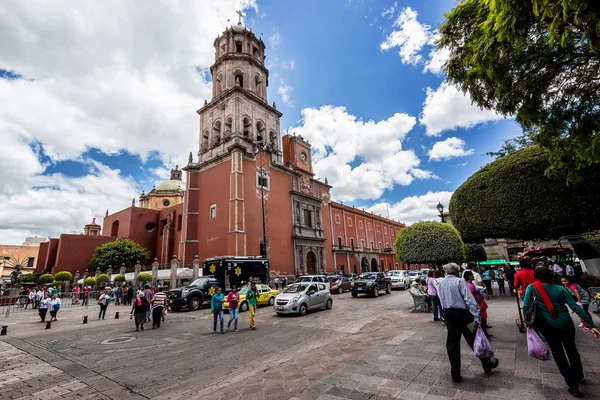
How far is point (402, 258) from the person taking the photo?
Result: 677 inches

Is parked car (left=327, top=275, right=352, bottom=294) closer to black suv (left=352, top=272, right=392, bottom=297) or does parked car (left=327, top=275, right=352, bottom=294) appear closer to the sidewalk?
black suv (left=352, top=272, right=392, bottom=297)

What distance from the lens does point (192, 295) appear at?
610 inches

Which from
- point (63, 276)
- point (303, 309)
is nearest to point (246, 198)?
point (303, 309)

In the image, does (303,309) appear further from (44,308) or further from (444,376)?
(44,308)

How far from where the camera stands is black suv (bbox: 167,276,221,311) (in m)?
15.2

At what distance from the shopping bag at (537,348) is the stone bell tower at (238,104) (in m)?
26.5

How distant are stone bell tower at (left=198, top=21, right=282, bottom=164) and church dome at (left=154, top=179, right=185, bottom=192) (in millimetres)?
19868

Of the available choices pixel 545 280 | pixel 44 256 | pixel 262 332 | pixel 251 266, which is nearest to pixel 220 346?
pixel 262 332

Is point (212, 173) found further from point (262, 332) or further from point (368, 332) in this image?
point (368, 332)

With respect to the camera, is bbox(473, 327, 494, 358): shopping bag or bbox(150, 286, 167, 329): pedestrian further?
bbox(150, 286, 167, 329): pedestrian

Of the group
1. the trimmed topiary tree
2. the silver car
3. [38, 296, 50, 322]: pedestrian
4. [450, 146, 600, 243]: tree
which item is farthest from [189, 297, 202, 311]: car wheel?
the trimmed topiary tree

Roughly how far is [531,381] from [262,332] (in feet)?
22.5

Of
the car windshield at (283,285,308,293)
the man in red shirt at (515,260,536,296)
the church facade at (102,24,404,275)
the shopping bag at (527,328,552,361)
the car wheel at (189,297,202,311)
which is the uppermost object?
the church facade at (102,24,404,275)

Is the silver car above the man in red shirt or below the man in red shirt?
below
